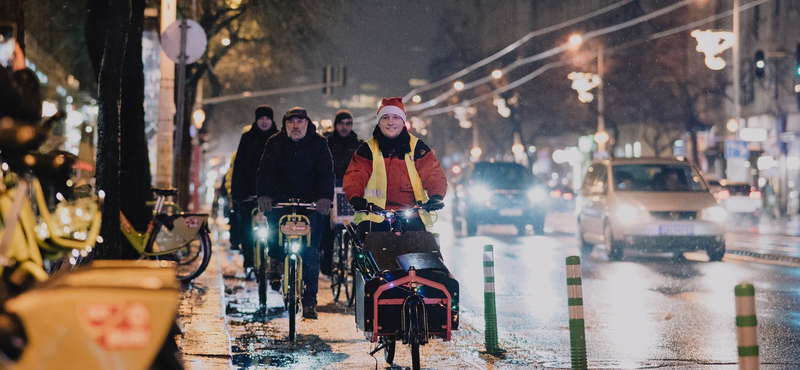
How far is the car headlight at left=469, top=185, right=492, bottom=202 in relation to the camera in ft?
87.5

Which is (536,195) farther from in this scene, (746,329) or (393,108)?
(746,329)

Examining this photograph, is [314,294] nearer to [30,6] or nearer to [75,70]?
[30,6]

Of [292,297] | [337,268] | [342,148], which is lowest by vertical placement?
[292,297]

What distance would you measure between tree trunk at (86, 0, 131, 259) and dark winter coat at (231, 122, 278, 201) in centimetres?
278

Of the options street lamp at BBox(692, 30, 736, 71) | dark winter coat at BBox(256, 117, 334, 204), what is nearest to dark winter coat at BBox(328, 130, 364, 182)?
dark winter coat at BBox(256, 117, 334, 204)

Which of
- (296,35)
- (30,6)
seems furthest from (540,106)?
(30,6)

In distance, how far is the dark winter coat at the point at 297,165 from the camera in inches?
380

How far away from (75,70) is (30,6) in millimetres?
5615

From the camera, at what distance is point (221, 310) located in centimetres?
977

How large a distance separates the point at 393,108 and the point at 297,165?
2.23 m

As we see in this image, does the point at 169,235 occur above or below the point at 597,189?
below

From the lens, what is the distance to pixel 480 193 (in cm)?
2677

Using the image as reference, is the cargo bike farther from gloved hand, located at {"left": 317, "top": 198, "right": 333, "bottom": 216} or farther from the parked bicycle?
the parked bicycle

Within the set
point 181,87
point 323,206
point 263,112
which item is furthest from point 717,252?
point 323,206
